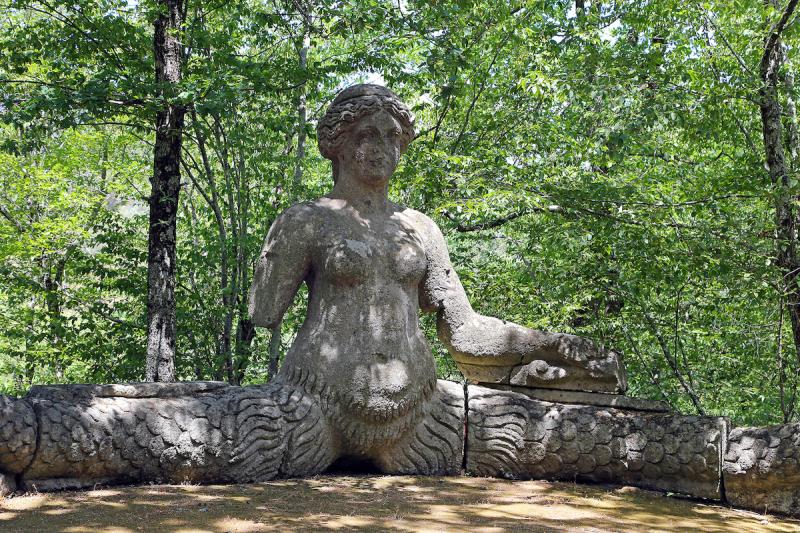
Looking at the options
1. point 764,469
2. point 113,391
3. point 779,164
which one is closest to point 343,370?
point 113,391

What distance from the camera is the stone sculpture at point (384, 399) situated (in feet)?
14.5

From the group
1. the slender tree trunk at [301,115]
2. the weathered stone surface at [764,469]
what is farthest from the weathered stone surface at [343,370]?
the slender tree trunk at [301,115]

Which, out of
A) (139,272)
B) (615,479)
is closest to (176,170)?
(139,272)

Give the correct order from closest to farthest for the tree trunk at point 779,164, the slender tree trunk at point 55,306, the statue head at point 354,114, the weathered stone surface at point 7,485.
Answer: the weathered stone surface at point 7,485
the statue head at point 354,114
the tree trunk at point 779,164
the slender tree trunk at point 55,306

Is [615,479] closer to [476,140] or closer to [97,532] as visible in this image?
[97,532]

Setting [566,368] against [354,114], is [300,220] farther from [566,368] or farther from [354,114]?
[566,368]

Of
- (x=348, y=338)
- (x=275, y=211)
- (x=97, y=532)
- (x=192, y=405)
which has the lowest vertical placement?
(x=97, y=532)

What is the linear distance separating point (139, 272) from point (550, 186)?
17.3ft

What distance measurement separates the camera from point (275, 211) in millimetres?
9562

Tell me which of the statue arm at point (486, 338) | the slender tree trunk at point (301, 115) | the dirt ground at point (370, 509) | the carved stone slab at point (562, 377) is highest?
the slender tree trunk at point (301, 115)

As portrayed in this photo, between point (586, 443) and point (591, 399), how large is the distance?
15.2 inches

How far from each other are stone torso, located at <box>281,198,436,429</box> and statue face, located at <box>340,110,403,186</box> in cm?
27

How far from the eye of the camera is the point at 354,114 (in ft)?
16.7

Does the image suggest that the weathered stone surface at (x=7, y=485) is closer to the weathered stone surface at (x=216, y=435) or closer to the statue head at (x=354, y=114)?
the weathered stone surface at (x=216, y=435)
